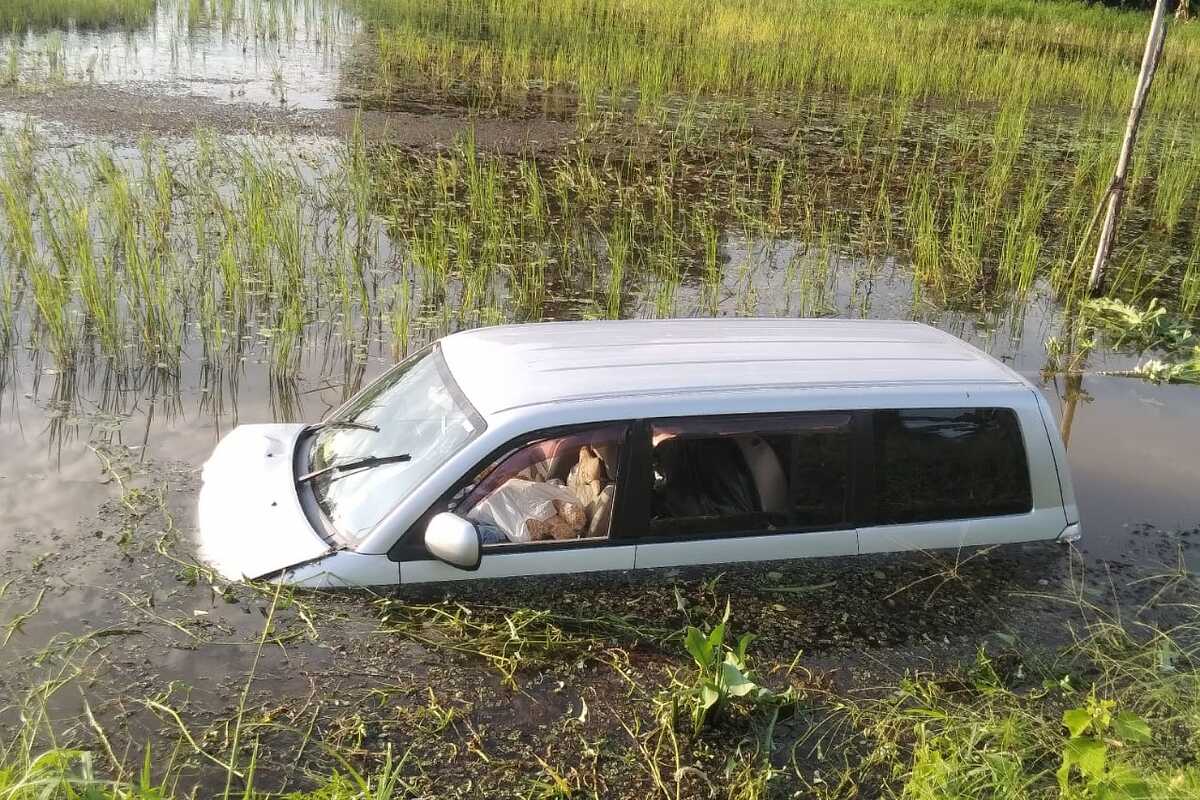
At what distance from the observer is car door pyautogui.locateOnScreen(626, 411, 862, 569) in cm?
506

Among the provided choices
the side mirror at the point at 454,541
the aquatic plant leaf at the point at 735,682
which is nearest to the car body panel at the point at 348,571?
the side mirror at the point at 454,541

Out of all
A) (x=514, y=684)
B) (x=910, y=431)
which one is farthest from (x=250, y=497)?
(x=910, y=431)

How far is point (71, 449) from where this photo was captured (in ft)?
23.0

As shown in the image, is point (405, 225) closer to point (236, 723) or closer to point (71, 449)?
point (71, 449)

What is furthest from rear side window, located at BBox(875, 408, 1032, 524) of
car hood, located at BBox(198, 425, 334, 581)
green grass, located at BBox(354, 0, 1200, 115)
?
green grass, located at BBox(354, 0, 1200, 115)

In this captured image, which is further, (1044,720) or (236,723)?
(1044,720)

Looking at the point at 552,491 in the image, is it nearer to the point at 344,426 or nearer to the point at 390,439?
the point at 390,439

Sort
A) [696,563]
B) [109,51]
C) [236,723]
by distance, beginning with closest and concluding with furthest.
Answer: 1. [236,723]
2. [696,563]
3. [109,51]

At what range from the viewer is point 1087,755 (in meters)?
4.20

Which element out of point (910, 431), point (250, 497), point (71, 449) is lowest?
point (71, 449)

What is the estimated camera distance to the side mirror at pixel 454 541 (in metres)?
4.64

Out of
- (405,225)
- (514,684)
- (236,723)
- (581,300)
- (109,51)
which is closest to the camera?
(236,723)

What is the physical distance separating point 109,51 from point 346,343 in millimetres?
12444

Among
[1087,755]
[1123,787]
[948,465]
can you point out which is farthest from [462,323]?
[1123,787]
